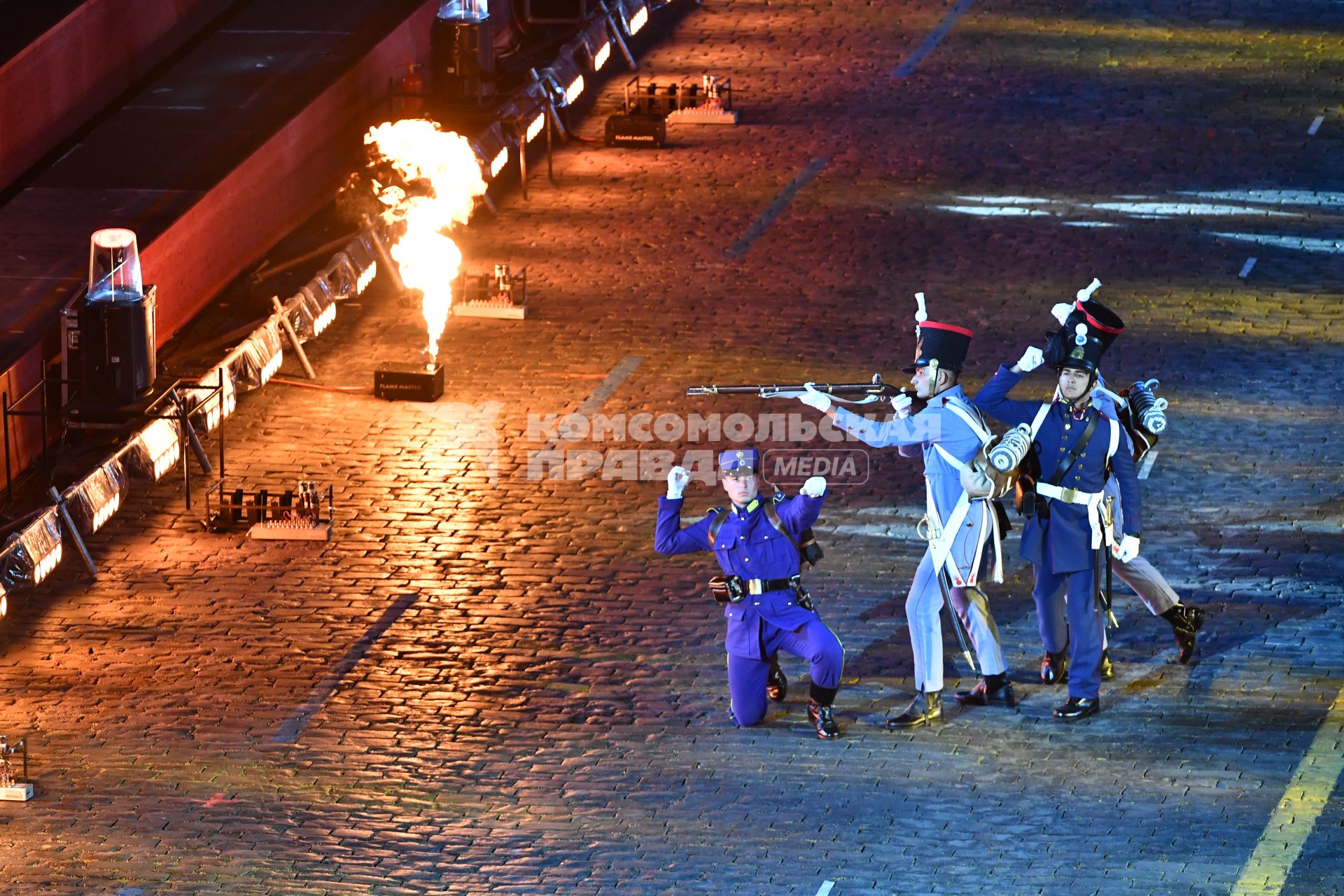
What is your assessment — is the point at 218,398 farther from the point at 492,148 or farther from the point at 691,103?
the point at 691,103

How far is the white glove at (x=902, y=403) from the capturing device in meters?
14.9

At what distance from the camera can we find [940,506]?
48.5 feet

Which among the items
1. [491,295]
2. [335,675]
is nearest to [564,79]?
[491,295]

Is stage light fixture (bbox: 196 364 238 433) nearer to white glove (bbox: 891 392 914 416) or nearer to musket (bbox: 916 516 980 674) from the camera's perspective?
white glove (bbox: 891 392 914 416)

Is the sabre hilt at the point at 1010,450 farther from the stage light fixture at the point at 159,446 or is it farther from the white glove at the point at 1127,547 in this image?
the stage light fixture at the point at 159,446

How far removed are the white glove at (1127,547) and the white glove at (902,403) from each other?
1544 mm

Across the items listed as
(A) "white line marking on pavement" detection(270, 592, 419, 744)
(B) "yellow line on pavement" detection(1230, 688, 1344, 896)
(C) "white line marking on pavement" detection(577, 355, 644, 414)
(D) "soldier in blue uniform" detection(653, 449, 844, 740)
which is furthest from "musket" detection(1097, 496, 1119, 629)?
(C) "white line marking on pavement" detection(577, 355, 644, 414)

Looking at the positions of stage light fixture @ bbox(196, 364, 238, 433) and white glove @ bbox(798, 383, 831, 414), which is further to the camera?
stage light fixture @ bbox(196, 364, 238, 433)

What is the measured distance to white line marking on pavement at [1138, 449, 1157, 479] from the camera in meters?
19.5

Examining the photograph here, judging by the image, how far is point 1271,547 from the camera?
707 inches

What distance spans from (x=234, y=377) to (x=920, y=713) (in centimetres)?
829

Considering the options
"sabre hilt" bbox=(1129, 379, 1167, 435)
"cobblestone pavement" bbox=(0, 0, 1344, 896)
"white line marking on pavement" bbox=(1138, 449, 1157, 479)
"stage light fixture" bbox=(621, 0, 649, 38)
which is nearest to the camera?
"cobblestone pavement" bbox=(0, 0, 1344, 896)

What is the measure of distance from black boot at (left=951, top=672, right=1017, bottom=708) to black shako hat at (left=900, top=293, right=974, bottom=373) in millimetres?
1981

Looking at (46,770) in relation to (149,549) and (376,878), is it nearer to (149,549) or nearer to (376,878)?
(376,878)
